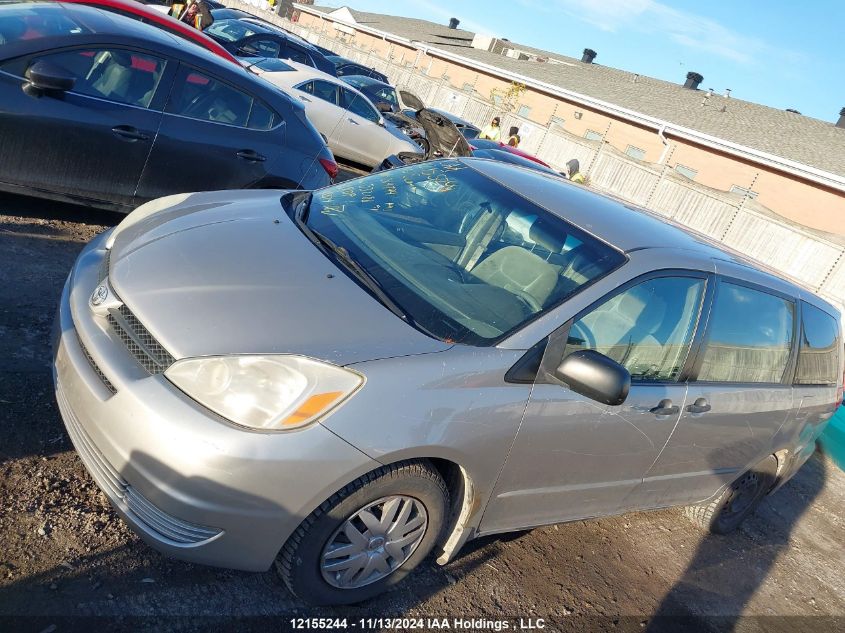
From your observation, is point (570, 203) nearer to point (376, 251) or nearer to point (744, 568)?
point (376, 251)

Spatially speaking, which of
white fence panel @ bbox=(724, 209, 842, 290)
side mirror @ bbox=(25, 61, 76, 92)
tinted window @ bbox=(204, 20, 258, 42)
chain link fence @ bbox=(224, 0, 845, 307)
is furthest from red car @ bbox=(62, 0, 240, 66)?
white fence panel @ bbox=(724, 209, 842, 290)

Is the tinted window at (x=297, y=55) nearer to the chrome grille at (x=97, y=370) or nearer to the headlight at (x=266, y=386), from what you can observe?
the chrome grille at (x=97, y=370)

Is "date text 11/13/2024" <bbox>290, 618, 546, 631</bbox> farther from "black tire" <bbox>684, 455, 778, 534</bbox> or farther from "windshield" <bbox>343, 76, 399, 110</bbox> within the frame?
"windshield" <bbox>343, 76, 399, 110</bbox>

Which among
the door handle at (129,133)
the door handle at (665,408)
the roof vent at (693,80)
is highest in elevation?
the roof vent at (693,80)

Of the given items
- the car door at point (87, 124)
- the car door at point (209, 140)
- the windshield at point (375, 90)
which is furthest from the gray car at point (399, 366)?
the windshield at point (375, 90)

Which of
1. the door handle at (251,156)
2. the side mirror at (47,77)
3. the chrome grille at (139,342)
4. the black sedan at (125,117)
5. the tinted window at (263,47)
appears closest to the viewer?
the chrome grille at (139,342)

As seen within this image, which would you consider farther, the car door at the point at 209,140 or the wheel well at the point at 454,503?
the car door at the point at 209,140

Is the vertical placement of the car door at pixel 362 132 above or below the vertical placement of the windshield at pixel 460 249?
below

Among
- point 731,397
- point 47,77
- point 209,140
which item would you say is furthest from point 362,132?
point 731,397

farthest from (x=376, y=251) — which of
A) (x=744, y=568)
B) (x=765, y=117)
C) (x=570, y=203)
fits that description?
(x=765, y=117)

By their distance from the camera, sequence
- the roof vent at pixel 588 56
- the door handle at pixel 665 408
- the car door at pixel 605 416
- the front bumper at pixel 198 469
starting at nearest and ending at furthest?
the front bumper at pixel 198 469 < the car door at pixel 605 416 < the door handle at pixel 665 408 < the roof vent at pixel 588 56

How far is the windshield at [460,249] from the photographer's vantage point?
2.93 metres

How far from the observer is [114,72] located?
4.83 m

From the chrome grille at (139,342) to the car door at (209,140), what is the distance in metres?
2.78
